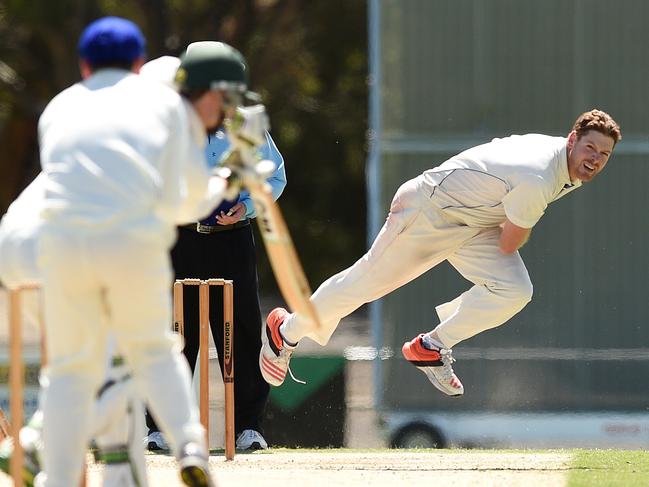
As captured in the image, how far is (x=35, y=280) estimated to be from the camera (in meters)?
4.27

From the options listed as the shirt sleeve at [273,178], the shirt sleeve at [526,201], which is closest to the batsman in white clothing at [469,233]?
the shirt sleeve at [526,201]

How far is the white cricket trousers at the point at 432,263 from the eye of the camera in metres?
6.19

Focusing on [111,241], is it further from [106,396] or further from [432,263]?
[432,263]

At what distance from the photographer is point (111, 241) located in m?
3.73

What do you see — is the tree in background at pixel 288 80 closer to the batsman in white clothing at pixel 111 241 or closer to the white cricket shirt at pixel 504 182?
the white cricket shirt at pixel 504 182

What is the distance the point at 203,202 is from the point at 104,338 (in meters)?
0.45

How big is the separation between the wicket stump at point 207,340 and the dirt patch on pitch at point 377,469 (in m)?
0.15

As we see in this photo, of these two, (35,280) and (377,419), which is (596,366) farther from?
(35,280)

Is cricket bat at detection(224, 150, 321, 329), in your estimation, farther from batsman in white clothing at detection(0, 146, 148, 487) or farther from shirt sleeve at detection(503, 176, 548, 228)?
shirt sleeve at detection(503, 176, 548, 228)

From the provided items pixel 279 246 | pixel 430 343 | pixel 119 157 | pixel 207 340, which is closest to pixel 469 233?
pixel 430 343

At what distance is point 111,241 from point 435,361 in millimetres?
2861

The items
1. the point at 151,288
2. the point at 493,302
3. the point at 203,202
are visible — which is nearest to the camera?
the point at 151,288

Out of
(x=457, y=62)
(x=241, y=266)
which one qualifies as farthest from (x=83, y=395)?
(x=457, y=62)

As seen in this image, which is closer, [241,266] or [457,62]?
[241,266]
